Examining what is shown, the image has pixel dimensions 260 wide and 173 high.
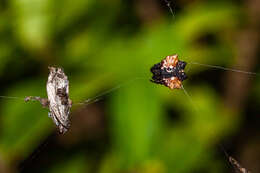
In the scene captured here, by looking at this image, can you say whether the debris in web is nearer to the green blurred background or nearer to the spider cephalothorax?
the spider cephalothorax

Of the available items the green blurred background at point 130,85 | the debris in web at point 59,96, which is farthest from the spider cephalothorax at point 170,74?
the green blurred background at point 130,85

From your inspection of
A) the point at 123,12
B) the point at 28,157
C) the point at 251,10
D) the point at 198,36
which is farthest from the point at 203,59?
the point at 28,157

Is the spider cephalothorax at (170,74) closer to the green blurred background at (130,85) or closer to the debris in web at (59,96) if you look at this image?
the debris in web at (59,96)

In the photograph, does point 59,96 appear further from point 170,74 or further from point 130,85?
point 130,85

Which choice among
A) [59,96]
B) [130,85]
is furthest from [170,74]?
[130,85]

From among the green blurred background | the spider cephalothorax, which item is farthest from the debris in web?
the green blurred background
